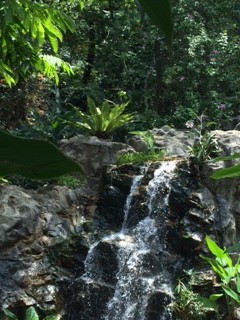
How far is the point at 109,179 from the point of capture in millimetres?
7000

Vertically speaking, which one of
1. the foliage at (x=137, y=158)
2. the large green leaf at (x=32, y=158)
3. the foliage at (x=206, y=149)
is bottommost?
the large green leaf at (x=32, y=158)

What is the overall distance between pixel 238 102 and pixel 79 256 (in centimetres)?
591

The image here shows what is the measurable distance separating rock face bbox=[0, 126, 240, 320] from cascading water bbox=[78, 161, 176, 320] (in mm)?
12

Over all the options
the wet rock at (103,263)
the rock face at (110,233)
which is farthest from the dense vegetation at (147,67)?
the wet rock at (103,263)

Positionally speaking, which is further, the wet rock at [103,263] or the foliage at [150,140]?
the foliage at [150,140]

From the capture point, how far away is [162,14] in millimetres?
255

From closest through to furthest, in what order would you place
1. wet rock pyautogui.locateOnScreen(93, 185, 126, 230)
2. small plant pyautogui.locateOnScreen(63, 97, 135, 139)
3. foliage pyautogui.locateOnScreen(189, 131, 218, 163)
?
1. wet rock pyautogui.locateOnScreen(93, 185, 126, 230)
2. foliage pyautogui.locateOnScreen(189, 131, 218, 163)
3. small plant pyautogui.locateOnScreen(63, 97, 135, 139)

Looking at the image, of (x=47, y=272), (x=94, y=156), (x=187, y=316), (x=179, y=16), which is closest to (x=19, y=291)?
(x=47, y=272)

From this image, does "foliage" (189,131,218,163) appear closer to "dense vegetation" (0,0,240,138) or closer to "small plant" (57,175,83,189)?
"small plant" (57,175,83,189)

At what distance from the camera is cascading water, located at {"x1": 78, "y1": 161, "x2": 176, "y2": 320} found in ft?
18.2

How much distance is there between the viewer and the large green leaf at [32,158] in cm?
21

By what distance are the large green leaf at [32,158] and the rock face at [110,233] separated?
16.7 ft

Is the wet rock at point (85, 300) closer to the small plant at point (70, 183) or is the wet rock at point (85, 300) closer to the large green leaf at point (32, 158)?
the small plant at point (70, 183)

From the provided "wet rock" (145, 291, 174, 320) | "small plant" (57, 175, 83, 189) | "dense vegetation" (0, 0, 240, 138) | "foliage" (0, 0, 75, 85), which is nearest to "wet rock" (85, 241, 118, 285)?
"wet rock" (145, 291, 174, 320)
